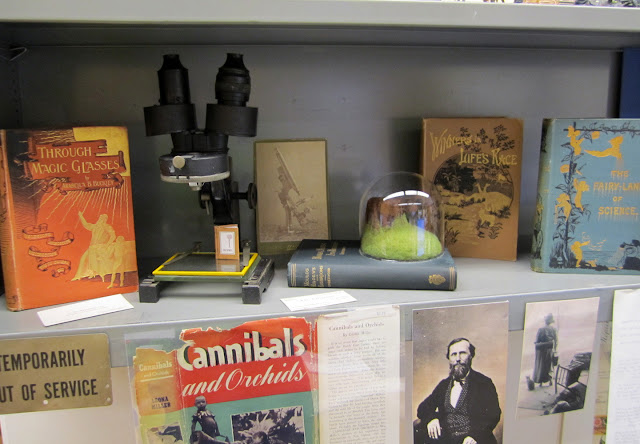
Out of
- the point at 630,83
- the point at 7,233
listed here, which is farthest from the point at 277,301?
the point at 630,83

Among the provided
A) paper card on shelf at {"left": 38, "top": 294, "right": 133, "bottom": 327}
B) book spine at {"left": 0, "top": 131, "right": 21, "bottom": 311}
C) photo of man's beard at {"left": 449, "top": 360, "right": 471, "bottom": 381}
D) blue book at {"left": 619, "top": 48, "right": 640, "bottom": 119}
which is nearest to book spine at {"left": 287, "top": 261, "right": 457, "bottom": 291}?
photo of man's beard at {"left": 449, "top": 360, "right": 471, "bottom": 381}

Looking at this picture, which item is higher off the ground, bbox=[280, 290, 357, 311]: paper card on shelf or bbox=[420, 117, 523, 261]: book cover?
bbox=[420, 117, 523, 261]: book cover

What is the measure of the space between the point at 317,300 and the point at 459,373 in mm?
265

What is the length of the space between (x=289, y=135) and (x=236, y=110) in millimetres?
263

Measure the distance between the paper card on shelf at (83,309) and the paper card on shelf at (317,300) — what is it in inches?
9.1

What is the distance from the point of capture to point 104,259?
0.75m

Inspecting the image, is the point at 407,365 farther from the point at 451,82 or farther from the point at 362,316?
the point at 451,82

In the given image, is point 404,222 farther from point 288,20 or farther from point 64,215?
point 64,215

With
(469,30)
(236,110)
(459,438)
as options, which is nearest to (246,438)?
(459,438)

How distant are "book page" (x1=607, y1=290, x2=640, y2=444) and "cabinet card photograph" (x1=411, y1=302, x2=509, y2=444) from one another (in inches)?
7.6

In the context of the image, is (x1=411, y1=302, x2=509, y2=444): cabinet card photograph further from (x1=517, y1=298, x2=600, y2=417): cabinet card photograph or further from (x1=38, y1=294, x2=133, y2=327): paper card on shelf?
(x1=38, y1=294, x2=133, y2=327): paper card on shelf

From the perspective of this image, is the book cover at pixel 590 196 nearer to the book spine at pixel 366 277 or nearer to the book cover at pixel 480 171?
the book cover at pixel 480 171

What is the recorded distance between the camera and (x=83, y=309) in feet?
2.29

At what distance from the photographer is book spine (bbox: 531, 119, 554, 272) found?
2.60 ft
